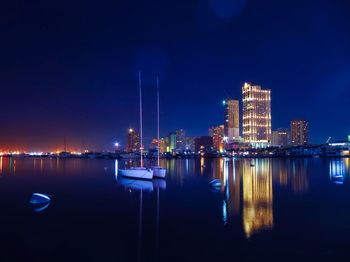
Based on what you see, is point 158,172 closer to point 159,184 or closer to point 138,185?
point 159,184

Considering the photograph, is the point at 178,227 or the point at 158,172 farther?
the point at 158,172

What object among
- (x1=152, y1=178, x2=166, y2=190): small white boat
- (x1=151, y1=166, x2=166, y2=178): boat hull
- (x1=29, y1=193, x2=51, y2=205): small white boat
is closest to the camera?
(x1=29, y1=193, x2=51, y2=205): small white boat

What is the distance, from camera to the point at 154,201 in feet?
114

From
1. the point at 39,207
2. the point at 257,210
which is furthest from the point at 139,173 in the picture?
the point at 257,210

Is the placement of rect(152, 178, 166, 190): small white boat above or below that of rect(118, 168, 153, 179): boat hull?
below

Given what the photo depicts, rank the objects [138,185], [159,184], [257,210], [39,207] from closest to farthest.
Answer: [257,210] < [39,207] < [138,185] < [159,184]

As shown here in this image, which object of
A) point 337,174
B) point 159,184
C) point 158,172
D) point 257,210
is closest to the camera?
point 257,210

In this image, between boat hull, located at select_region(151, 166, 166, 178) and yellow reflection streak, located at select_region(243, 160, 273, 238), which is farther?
boat hull, located at select_region(151, 166, 166, 178)

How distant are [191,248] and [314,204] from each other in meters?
17.9

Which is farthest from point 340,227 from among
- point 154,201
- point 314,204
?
point 154,201

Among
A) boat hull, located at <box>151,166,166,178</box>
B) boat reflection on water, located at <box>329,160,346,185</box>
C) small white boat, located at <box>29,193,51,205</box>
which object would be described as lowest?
boat reflection on water, located at <box>329,160,346,185</box>

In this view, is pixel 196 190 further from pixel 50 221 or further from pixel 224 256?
pixel 224 256

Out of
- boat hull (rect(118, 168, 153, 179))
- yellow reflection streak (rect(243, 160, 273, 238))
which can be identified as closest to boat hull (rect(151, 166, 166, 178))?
boat hull (rect(118, 168, 153, 179))

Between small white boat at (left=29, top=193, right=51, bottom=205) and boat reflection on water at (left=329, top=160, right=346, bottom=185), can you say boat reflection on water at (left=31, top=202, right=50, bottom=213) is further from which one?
boat reflection on water at (left=329, top=160, right=346, bottom=185)
